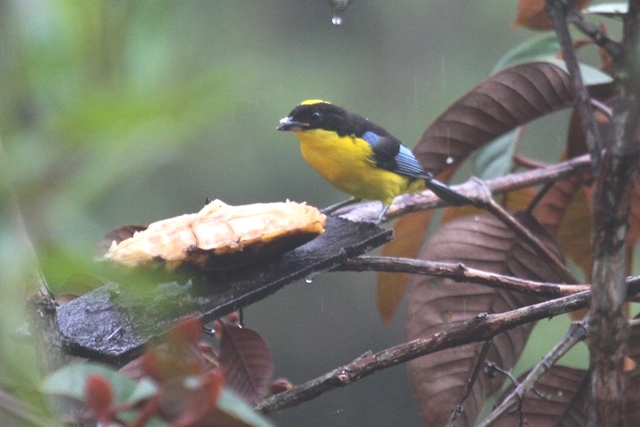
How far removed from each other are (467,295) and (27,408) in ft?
5.77

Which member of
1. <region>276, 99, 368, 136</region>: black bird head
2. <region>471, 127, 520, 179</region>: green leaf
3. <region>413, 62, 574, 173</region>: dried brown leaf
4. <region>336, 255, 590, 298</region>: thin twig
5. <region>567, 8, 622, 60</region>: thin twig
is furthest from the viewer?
<region>276, 99, 368, 136</region>: black bird head

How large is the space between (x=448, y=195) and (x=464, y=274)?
32.1 inches

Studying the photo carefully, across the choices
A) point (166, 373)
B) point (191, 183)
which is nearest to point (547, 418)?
point (166, 373)

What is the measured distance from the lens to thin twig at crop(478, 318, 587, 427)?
136 cm

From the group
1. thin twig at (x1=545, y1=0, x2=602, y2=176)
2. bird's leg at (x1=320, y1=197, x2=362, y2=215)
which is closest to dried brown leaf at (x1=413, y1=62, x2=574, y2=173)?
bird's leg at (x1=320, y1=197, x2=362, y2=215)

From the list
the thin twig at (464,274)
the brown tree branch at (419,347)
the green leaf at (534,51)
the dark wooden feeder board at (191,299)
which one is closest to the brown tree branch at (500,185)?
the green leaf at (534,51)

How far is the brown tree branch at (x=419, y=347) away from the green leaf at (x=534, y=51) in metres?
1.43

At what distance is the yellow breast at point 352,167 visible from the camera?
283cm

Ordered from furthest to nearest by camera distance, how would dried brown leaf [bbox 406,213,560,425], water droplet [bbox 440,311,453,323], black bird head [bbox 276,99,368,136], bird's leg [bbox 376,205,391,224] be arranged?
black bird head [bbox 276,99,368,136] < bird's leg [bbox 376,205,391,224] < water droplet [bbox 440,311,453,323] < dried brown leaf [bbox 406,213,560,425]

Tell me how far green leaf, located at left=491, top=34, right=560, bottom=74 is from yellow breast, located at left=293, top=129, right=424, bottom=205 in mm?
515

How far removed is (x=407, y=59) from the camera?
1172cm

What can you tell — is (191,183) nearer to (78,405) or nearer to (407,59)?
(407,59)

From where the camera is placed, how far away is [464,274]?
1.73 meters

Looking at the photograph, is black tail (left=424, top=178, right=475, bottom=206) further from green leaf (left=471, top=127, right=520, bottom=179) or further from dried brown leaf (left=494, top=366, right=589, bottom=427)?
dried brown leaf (left=494, top=366, right=589, bottom=427)
